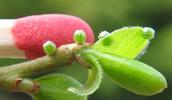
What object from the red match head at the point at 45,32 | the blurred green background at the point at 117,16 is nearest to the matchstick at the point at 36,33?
the red match head at the point at 45,32

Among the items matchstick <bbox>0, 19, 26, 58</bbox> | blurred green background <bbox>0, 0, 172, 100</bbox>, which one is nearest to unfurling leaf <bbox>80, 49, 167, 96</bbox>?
matchstick <bbox>0, 19, 26, 58</bbox>

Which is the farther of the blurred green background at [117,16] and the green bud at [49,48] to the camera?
the blurred green background at [117,16]

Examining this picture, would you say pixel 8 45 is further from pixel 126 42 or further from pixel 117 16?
pixel 117 16

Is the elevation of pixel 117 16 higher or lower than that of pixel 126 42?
lower

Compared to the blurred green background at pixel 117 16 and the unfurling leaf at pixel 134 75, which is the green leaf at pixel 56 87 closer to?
the unfurling leaf at pixel 134 75

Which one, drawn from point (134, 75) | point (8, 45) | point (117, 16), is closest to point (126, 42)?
point (134, 75)

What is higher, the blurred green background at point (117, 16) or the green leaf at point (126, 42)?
the green leaf at point (126, 42)

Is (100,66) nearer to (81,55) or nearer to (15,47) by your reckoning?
(81,55)

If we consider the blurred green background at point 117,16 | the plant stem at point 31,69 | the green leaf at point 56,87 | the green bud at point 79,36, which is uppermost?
the green bud at point 79,36

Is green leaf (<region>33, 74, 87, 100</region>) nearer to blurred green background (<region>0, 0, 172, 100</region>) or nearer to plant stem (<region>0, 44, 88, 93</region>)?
plant stem (<region>0, 44, 88, 93</region>)
